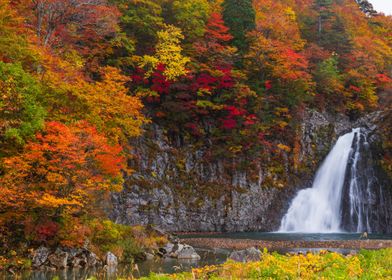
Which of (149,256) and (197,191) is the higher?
(197,191)

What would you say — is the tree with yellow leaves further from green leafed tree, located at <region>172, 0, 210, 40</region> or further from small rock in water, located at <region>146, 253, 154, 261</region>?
small rock in water, located at <region>146, 253, 154, 261</region>

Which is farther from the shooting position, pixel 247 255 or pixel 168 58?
pixel 168 58

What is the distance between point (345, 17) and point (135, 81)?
2761cm

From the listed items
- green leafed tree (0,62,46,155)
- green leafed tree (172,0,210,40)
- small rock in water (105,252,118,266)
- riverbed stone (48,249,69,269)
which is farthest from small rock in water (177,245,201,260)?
green leafed tree (172,0,210,40)

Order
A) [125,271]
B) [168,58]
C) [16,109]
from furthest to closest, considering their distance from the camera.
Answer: [168,58], [16,109], [125,271]

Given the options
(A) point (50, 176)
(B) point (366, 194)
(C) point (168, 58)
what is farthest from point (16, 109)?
(B) point (366, 194)

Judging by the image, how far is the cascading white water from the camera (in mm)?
31844

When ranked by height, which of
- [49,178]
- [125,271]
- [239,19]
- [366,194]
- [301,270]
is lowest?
[125,271]

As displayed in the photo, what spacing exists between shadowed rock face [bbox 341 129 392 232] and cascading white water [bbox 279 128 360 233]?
522mm

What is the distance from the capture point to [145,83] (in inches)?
1315

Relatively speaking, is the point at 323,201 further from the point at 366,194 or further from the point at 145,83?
the point at 145,83

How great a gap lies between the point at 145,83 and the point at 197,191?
9493 mm

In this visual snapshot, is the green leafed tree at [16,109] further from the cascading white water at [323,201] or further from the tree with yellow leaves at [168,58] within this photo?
the cascading white water at [323,201]

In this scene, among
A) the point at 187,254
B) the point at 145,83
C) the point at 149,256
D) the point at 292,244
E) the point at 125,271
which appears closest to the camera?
the point at 125,271
